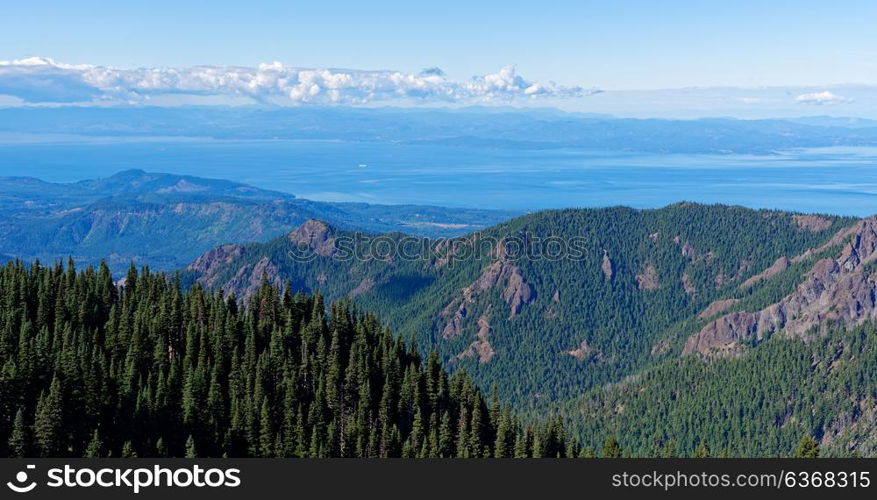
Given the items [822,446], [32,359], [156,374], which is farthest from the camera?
[822,446]

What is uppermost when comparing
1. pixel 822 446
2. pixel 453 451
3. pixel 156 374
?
pixel 156 374

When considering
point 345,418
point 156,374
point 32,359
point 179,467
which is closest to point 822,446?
point 345,418

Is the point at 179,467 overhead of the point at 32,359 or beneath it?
overhead

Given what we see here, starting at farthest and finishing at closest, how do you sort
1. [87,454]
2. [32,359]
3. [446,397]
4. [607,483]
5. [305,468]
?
[446,397] < [32,359] < [87,454] < [305,468] < [607,483]

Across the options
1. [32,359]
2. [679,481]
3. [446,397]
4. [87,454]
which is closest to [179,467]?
[679,481]

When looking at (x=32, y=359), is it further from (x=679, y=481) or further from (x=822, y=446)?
(x=822, y=446)

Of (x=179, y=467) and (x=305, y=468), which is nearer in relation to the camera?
(x=179, y=467)

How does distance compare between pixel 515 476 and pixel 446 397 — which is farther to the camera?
pixel 446 397

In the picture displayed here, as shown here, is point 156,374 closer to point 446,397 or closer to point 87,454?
point 87,454

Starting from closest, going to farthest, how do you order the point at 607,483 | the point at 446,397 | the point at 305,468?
1. the point at 607,483
2. the point at 305,468
3. the point at 446,397
